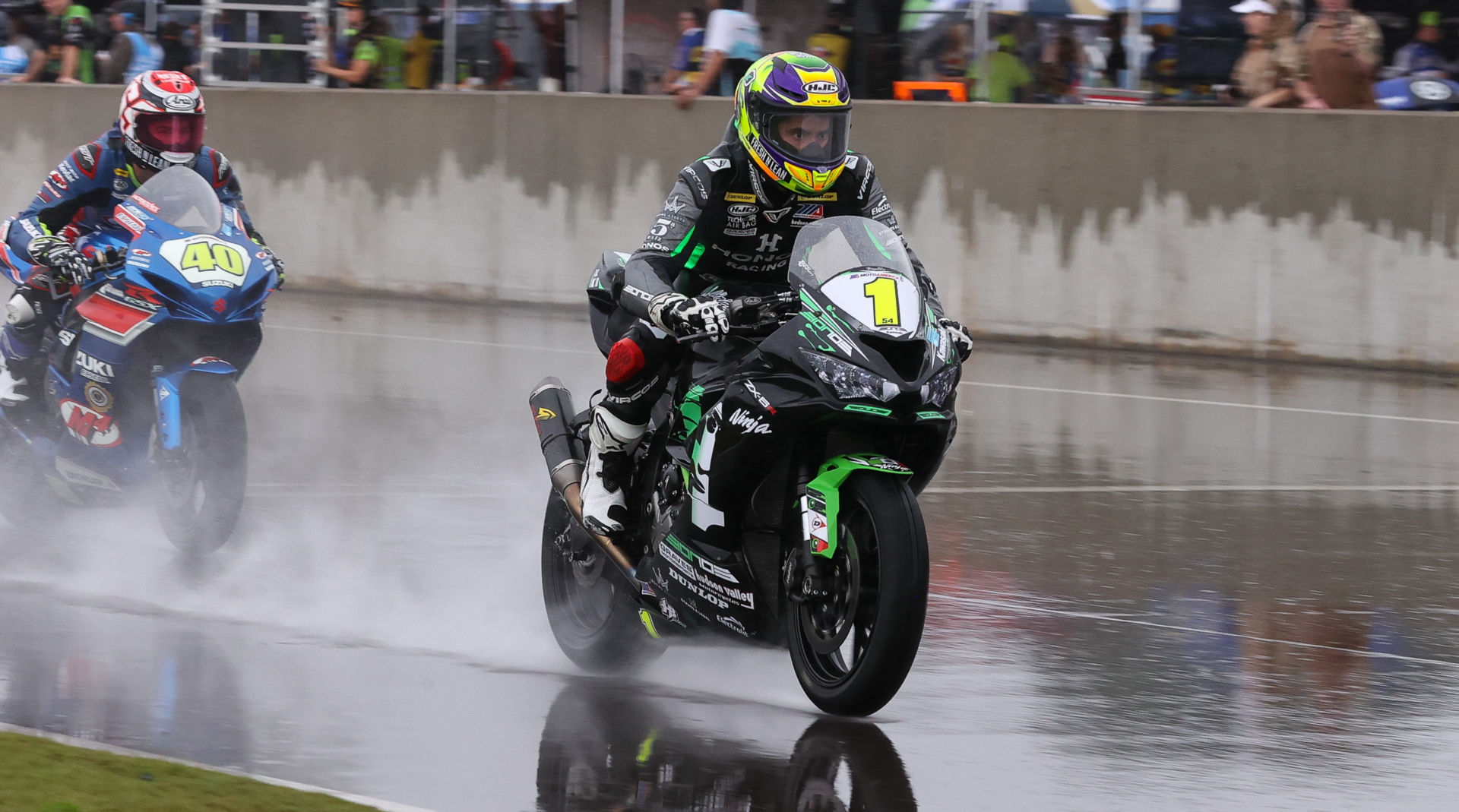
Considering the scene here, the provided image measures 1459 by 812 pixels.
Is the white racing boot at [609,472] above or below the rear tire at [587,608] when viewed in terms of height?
above

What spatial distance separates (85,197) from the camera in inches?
349

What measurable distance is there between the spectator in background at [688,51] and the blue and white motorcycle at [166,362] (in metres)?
9.41

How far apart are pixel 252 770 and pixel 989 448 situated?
7153 mm

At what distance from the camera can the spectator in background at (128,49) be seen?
20531 millimetres

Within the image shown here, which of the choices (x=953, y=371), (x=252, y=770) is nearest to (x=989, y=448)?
(x=953, y=371)

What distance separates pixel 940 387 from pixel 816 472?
465 millimetres

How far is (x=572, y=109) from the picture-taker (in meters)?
18.7

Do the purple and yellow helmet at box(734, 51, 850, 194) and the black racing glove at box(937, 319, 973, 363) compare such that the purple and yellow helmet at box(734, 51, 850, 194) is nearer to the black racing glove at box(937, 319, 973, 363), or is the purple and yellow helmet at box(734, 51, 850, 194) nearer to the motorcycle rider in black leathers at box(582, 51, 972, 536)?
the motorcycle rider in black leathers at box(582, 51, 972, 536)

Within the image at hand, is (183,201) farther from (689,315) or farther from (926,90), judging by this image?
(926,90)

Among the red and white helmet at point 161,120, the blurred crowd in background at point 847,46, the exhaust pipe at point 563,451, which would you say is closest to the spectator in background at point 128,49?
the blurred crowd in background at point 847,46

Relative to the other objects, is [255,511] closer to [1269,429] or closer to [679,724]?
[679,724]

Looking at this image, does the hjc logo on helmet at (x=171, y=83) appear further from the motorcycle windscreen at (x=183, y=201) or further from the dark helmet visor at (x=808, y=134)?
the dark helmet visor at (x=808, y=134)

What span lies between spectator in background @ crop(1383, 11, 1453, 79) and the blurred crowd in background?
0.05 feet

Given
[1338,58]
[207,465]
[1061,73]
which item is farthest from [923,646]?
[1061,73]
